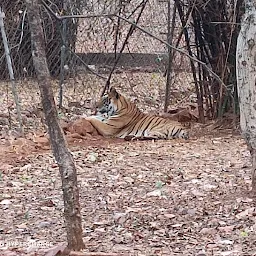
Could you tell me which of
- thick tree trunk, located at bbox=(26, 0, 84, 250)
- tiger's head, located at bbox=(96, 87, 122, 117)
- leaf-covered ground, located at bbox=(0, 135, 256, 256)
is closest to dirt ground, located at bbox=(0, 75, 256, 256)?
leaf-covered ground, located at bbox=(0, 135, 256, 256)

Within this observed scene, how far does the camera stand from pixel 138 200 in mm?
4398

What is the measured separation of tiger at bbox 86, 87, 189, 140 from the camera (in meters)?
7.55

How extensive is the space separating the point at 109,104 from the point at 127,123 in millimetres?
400

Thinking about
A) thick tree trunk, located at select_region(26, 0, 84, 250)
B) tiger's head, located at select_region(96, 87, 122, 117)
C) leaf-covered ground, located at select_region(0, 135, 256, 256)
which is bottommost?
leaf-covered ground, located at select_region(0, 135, 256, 256)

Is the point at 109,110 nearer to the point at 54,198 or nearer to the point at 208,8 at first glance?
the point at 208,8

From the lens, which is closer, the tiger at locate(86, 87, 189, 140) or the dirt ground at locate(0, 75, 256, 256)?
the dirt ground at locate(0, 75, 256, 256)

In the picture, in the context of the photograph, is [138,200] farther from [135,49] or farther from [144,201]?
[135,49]

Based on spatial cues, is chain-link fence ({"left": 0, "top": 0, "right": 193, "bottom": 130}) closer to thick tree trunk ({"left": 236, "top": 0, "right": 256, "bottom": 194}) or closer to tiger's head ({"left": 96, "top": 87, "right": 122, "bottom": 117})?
tiger's head ({"left": 96, "top": 87, "right": 122, "bottom": 117})

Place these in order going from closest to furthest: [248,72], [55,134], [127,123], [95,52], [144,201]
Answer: [55,134]
[248,72]
[144,201]
[127,123]
[95,52]

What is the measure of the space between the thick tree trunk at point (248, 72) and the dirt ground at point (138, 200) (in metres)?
0.45

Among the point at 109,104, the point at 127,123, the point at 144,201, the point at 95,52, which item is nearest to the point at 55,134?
the point at 144,201

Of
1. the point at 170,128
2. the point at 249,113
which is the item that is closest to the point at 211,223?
the point at 249,113

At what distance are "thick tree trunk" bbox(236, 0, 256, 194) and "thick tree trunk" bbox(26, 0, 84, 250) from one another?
1412 millimetres

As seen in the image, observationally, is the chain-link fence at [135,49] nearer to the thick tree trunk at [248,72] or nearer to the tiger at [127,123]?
the tiger at [127,123]
